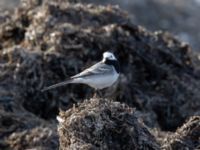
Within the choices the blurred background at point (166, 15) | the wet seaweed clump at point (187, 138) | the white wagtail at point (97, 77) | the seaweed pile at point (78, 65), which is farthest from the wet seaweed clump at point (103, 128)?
the blurred background at point (166, 15)

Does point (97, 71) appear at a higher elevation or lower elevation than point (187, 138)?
higher

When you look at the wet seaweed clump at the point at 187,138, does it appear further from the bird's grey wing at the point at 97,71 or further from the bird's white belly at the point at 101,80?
the bird's grey wing at the point at 97,71

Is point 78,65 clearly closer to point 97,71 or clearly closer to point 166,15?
point 97,71

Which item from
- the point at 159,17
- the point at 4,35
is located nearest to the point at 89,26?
the point at 4,35

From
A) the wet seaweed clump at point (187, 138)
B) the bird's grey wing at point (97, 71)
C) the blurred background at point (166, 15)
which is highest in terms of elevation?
the blurred background at point (166, 15)

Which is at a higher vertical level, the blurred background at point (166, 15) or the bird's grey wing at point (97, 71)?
the blurred background at point (166, 15)

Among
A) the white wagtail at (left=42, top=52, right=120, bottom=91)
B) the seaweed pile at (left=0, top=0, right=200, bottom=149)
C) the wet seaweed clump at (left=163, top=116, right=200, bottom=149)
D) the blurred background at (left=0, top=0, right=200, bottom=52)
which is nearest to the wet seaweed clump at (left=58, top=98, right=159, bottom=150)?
the wet seaweed clump at (left=163, top=116, right=200, bottom=149)

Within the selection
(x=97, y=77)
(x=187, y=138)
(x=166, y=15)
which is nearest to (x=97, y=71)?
(x=97, y=77)
